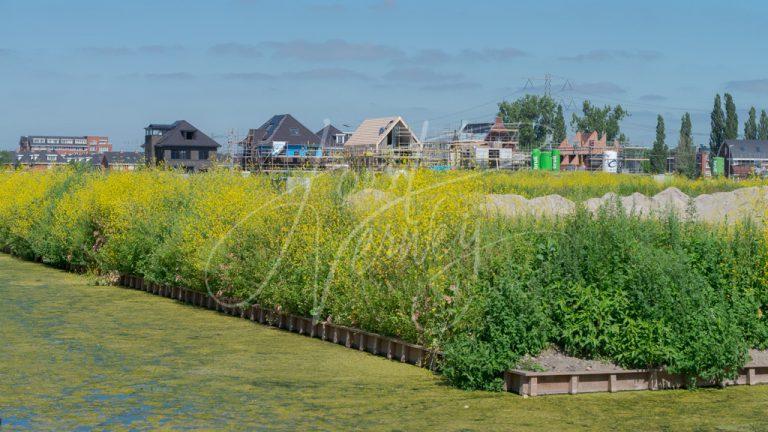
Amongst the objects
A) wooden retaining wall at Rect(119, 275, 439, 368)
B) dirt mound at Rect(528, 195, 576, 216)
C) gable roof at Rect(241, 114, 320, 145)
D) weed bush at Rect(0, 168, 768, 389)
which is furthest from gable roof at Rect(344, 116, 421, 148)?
weed bush at Rect(0, 168, 768, 389)

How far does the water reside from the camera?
661 inches

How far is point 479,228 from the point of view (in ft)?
74.4

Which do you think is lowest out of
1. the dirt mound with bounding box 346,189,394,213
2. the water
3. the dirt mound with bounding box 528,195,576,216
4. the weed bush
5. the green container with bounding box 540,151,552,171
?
the water

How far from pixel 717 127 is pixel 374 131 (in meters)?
72.2

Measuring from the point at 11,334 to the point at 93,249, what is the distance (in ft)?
54.5

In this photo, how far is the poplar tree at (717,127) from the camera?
14712 centimetres

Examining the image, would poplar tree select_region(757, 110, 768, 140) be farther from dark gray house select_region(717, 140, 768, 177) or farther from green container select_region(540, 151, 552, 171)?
green container select_region(540, 151, 552, 171)

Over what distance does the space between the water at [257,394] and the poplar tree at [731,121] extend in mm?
130512

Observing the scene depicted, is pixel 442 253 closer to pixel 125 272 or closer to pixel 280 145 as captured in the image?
pixel 125 272

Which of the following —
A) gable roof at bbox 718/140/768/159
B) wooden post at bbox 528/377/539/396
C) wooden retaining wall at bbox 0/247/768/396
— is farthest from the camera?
gable roof at bbox 718/140/768/159

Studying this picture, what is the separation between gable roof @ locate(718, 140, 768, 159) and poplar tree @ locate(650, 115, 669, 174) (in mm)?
8628

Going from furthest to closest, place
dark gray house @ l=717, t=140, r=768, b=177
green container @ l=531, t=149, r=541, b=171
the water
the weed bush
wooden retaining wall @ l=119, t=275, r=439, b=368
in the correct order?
dark gray house @ l=717, t=140, r=768, b=177 < green container @ l=531, t=149, r=541, b=171 < wooden retaining wall @ l=119, t=275, r=439, b=368 < the weed bush < the water

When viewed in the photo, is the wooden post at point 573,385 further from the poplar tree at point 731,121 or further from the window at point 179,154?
the poplar tree at point 731,121

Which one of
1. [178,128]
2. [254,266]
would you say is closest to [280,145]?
[178,128]
